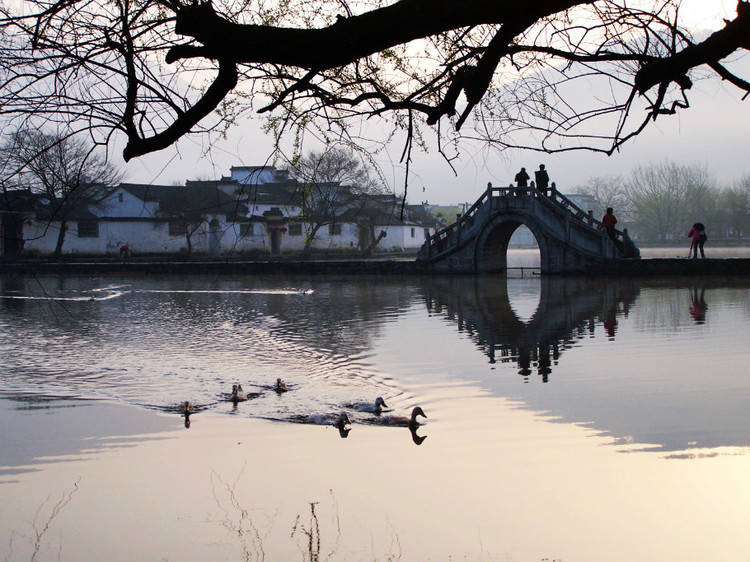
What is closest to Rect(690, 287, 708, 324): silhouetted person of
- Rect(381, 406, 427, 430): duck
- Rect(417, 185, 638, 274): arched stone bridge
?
Rect(417, 185, 638, 274): arched stone bridge

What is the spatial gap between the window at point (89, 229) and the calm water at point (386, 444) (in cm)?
4612

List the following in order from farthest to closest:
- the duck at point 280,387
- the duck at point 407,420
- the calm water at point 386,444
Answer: the duck at point 280,387, the duck at point 407,420, the calm water at point 386,444

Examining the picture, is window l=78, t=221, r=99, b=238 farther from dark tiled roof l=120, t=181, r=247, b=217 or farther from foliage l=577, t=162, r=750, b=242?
foliage l=577, t=162, r=750, b=242

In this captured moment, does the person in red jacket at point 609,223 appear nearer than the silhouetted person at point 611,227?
Yes

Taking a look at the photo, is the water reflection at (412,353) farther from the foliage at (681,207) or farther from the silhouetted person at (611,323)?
the foliage at (681,207)

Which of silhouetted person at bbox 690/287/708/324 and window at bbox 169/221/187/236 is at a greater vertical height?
window at bbox 169/221/187/236

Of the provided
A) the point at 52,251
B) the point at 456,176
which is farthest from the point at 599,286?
the point at 52,251

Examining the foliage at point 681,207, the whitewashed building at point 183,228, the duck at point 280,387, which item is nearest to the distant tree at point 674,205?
the foliage at point 681,207

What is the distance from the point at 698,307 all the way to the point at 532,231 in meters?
15.3

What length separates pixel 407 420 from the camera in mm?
10320

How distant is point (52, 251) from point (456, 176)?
61861 mm

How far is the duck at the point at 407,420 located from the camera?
10.1 meters

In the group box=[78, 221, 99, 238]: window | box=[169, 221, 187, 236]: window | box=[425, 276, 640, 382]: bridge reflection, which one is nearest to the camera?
box=[425, 276, 640, 382]: bridge reflection

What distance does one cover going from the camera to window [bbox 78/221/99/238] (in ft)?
211
